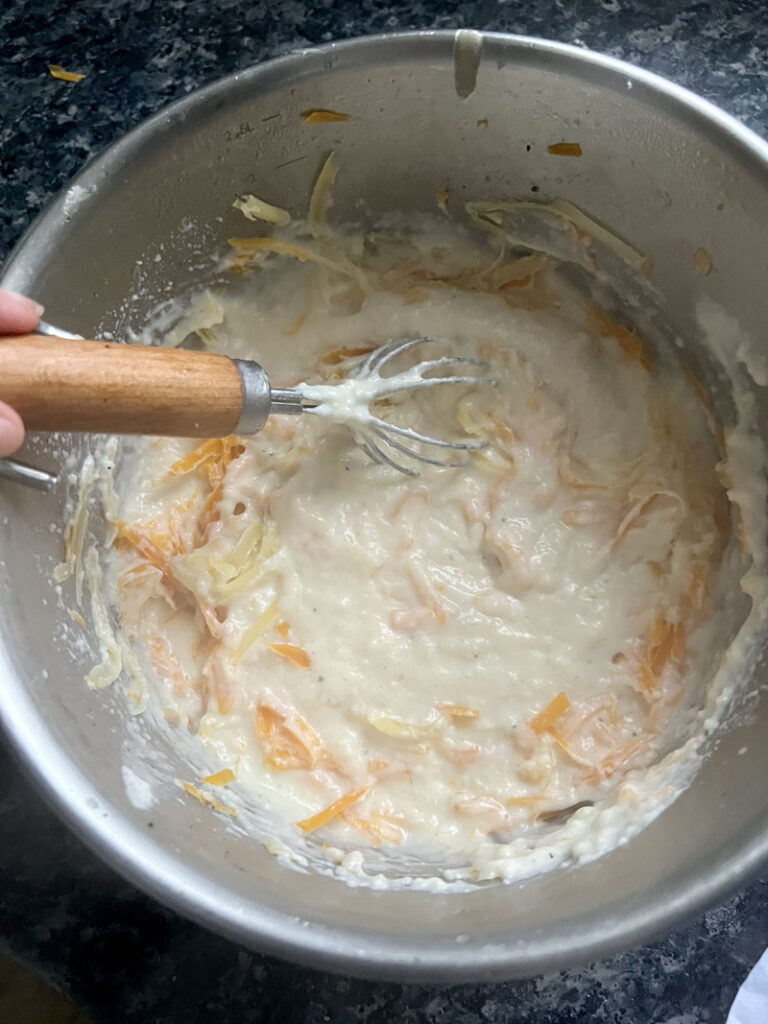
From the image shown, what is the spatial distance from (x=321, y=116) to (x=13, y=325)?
0.54 metres

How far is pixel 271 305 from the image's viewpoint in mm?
1431

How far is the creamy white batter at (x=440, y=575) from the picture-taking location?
1.23 meters

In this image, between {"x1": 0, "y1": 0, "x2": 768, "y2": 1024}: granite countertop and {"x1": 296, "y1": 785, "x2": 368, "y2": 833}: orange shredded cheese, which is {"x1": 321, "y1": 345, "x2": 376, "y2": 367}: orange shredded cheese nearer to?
{"x1": 0, "y1": 0, "x2": 768, "y2": 1024}: granite countertop

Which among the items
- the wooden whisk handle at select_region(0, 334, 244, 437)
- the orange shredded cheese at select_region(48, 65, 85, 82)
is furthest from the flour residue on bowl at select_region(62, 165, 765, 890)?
the orange shredded cheese at select_region(48, 65, 85, 82)

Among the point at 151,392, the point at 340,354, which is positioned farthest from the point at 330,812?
the point at 340,354

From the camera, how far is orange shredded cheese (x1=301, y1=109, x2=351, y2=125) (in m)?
1.22

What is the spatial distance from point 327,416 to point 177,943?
75cm

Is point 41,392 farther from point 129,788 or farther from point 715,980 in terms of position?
point 715,980

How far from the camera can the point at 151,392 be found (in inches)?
39.4

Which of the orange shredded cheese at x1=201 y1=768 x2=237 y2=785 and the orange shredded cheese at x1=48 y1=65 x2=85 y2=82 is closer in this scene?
the orange shredded cheese at x1=201 y1=768 x2=237 y2=785

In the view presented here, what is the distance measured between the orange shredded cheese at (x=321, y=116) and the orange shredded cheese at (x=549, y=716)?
0.90 metres

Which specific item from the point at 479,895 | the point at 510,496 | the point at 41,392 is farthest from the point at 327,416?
the point at 479,895

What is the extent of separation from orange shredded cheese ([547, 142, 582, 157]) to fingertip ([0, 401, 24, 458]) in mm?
858

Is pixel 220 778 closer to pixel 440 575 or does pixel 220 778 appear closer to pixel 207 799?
pixel 207 799
